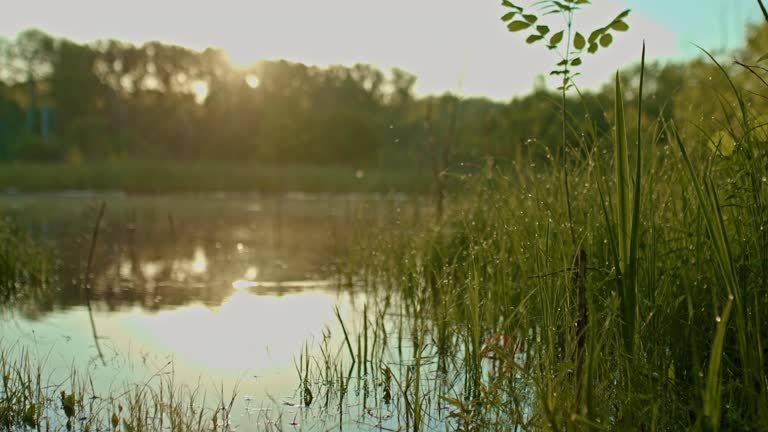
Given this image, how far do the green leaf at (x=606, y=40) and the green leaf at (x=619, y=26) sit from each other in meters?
0.05

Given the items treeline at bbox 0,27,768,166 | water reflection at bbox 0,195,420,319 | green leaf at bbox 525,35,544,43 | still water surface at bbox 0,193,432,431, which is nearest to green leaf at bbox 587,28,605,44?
green leaf at bbox 525,35,544,43

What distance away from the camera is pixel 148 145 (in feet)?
101

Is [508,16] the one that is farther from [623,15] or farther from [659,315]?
[659,315]

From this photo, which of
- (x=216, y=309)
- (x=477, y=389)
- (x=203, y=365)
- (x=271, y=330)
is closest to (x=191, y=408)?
(x=203, y=365)

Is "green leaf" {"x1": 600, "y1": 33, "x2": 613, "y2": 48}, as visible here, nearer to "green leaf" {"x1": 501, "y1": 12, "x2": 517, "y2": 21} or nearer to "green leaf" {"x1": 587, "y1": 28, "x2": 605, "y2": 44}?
"green leaf" {"x1": 587, "y1": 28, "x2": 605, "y2": 44}

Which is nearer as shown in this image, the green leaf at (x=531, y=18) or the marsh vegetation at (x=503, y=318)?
the marsh vegetation at (x=503, y=318)

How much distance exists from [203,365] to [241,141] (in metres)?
30.1

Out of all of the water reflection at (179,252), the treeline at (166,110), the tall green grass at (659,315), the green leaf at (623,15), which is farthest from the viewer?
the treeline at (166,110)

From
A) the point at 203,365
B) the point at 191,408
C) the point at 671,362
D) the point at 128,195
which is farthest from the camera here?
the point at 128,195

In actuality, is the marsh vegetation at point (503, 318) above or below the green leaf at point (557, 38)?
below

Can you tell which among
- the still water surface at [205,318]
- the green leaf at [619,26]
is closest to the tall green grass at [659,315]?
the green leaf at [619,26]

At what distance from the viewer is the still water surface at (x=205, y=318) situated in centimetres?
278

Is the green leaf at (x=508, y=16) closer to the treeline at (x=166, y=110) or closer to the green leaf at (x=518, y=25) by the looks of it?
the green leaf at (x=518, y=25)

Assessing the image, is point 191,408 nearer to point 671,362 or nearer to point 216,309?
point 671,362
